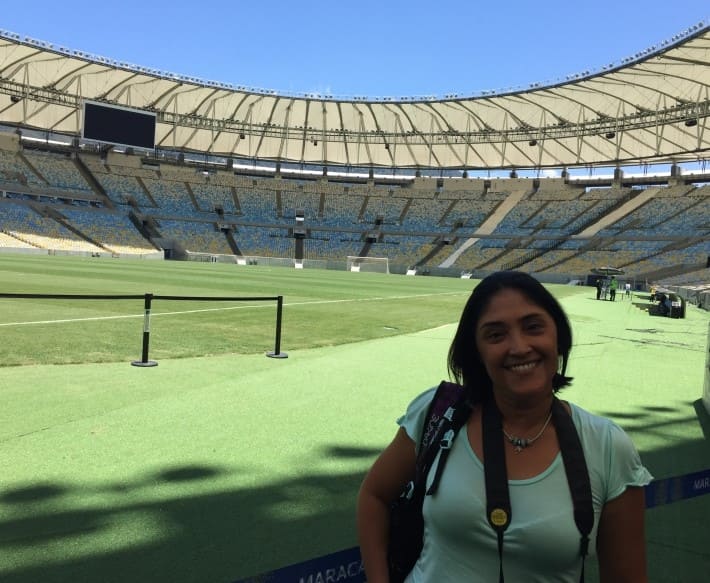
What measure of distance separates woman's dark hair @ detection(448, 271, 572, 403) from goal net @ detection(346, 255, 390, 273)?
219 feet

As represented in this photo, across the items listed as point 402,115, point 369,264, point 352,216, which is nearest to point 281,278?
point 369,264

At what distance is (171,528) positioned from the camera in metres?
3.44

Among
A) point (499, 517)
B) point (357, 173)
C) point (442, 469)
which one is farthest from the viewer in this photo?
point (357, 173)

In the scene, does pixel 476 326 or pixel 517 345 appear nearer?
pixel 517 345

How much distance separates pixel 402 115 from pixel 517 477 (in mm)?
74181

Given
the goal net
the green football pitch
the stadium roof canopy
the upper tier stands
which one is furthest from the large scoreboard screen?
the green football pitch

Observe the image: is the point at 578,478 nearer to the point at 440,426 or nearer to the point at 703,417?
the point at 440,426

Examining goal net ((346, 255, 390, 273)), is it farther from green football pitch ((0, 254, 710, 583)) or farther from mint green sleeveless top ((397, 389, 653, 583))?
mint green sleeveless top ((397, 389, 653, 583))

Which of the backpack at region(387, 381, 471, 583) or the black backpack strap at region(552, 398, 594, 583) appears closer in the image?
the black backpack strap at region(552, 398, 594, 583)

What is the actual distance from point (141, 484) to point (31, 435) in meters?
1.62

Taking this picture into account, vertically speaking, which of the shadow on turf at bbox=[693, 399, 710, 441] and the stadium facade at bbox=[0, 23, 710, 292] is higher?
the stadium facade at bbox=[0, 23, 710, 292]

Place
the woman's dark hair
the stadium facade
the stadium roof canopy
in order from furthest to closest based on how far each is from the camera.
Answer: the stadium facade, the stadium roof canopy, the woman's dark hair

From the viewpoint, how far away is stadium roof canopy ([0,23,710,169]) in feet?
171

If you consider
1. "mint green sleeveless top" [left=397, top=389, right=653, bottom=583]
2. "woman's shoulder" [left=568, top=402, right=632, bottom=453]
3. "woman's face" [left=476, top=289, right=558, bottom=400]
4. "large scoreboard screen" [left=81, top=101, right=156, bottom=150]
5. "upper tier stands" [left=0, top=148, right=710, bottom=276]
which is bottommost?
"mint green sleeveless top" [left=397, top=389, right=653, bottom=583]
